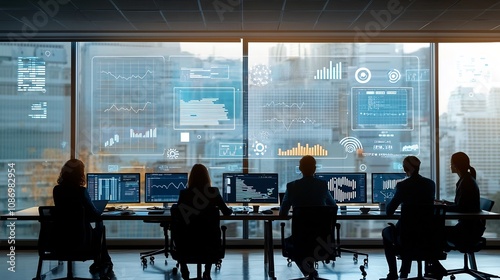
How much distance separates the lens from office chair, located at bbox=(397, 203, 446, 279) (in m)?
4.73

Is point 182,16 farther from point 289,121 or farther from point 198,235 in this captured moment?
point 198,235

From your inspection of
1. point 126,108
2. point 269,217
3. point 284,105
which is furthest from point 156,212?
point 284,105

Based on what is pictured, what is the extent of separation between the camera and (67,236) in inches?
192

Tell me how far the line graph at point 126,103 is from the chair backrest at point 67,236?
2691mm

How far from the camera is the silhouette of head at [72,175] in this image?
5215 millimetres

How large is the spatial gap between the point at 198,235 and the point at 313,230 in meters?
1.03

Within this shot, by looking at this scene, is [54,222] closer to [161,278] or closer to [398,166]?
[161,278]

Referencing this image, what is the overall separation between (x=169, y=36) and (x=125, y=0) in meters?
1.84

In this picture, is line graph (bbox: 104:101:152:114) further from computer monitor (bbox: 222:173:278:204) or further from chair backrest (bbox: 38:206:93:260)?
chair backrest (bbox: 38:206:93:260)

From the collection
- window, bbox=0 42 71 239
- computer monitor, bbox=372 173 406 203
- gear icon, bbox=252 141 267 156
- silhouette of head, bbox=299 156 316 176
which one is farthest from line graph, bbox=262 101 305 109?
window, bbox=0 42 71 239

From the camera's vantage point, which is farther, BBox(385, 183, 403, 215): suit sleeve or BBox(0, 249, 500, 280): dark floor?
BBox(0, 249, 500, 280): dark floor

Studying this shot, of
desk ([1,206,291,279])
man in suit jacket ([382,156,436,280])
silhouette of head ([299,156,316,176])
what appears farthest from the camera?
desk ([1,206,291,279])

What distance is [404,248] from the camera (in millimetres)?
4855

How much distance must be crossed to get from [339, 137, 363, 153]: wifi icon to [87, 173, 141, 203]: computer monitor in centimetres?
315
